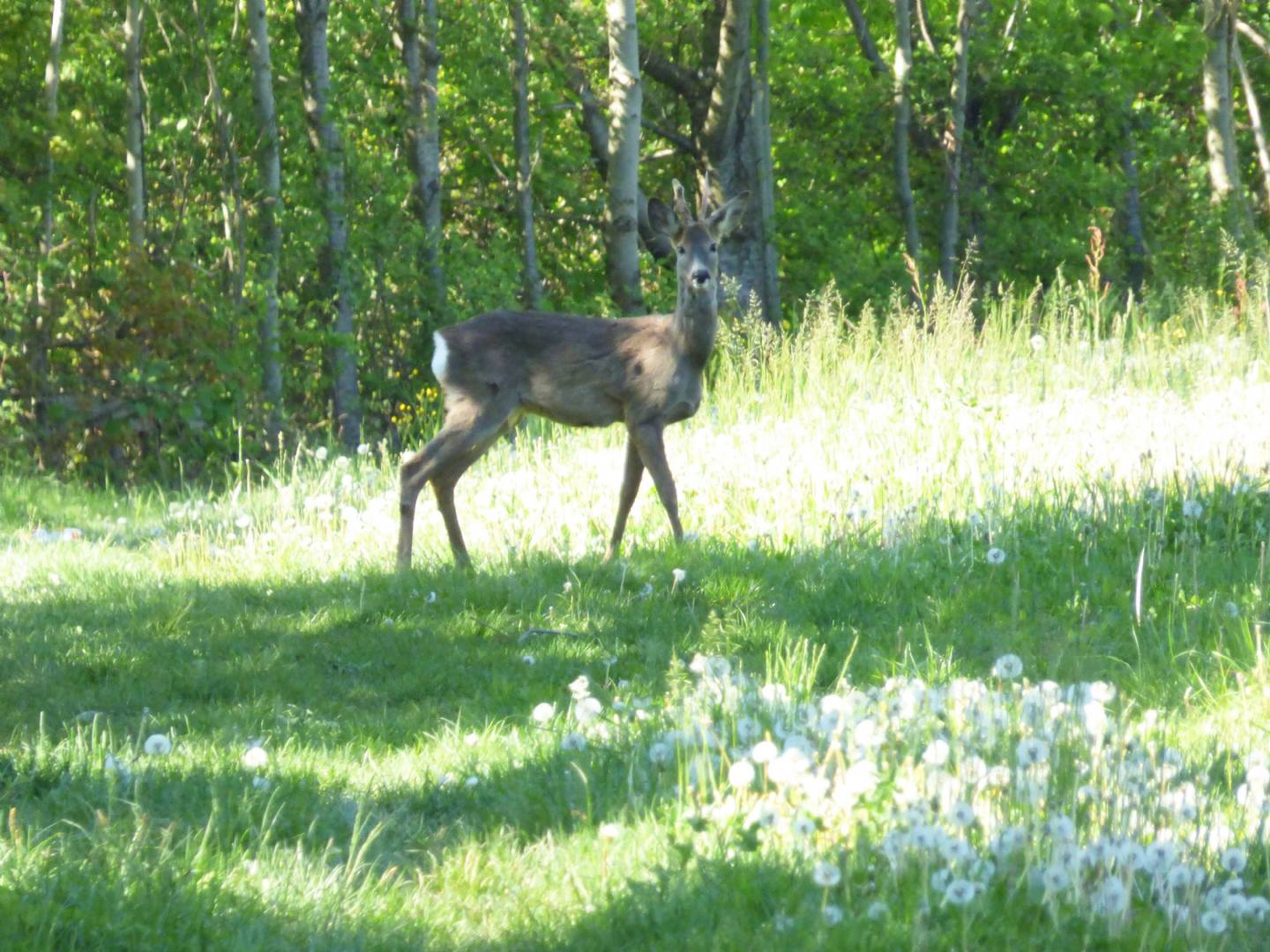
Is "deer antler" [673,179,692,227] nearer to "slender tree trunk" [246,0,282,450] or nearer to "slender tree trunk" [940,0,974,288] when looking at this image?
"slender tree trunk" [246,0,282,450]

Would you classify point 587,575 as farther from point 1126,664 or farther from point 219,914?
point 219,914

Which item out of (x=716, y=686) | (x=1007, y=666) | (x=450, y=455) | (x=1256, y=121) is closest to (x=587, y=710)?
(x=716, y=686)

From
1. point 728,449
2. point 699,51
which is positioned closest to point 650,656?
point 728,449

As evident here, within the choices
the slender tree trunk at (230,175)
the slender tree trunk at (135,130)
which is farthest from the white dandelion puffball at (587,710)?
the slender tree trunk at (230,175)

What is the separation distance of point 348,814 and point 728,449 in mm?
5843

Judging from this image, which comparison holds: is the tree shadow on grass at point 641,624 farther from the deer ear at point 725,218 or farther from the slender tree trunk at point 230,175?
the slender tree trunk at point 230,175

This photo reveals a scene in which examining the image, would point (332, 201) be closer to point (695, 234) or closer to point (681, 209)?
point (681, 209)

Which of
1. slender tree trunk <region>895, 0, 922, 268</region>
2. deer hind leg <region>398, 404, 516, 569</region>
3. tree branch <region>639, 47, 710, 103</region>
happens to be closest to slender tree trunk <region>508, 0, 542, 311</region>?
tree branch <region>639, 47, 710, 103</region>

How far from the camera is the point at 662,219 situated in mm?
9125

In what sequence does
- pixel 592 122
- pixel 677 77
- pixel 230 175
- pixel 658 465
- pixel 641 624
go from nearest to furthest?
pixel 641 624 < pixel 658 465 < pixel 230 175 < pixel 592 122 < pixel 677 77

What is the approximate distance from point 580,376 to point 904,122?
1673 cm

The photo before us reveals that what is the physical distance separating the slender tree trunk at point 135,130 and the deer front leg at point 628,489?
22.5 ft

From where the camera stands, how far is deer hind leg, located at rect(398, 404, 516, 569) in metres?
8.85

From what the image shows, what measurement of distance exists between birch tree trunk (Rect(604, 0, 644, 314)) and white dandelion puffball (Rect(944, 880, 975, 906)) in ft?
45.3
